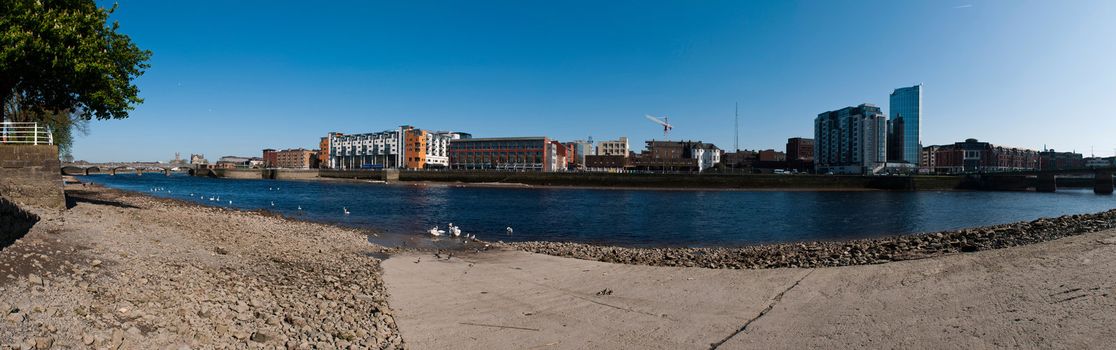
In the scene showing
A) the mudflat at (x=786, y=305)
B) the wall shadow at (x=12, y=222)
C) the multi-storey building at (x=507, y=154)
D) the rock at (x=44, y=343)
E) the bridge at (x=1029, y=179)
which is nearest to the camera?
the rock at (x=44, y=343)

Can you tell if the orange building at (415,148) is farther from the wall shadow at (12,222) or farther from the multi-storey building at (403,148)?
A: the wall shadow at (12,222)

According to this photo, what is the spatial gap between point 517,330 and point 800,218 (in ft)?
134

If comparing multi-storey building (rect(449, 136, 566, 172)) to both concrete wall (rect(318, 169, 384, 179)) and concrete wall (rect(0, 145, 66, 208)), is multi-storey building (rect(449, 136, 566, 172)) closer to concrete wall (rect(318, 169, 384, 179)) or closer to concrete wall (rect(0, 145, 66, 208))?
concrete wall (rect(318, 169, 384, 179))

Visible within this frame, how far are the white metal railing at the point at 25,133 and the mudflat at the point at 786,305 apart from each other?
14364 millimetres

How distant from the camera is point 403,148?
18125cm

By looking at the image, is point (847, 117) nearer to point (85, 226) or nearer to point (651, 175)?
point (651, 175)

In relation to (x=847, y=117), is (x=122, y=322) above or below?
below

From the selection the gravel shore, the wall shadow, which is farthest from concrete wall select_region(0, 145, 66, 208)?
the gravel shore

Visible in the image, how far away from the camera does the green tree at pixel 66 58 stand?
15.3m

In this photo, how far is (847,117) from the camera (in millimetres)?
196875

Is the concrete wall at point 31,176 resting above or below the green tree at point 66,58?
below

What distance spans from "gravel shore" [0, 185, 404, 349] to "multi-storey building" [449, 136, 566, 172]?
156 m

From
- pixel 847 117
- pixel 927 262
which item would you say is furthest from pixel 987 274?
pixel 847 117

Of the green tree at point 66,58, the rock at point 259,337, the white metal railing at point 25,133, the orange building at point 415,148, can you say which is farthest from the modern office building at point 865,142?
the rock at point 259,337
